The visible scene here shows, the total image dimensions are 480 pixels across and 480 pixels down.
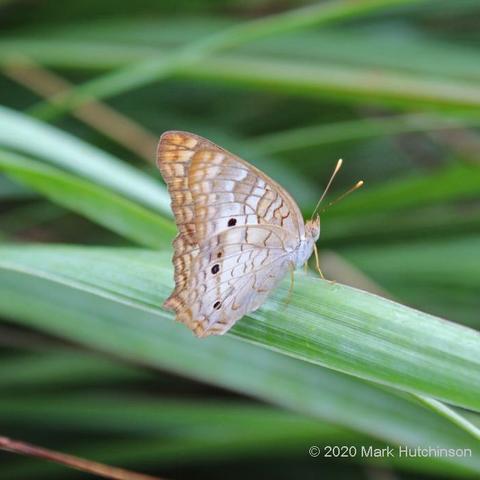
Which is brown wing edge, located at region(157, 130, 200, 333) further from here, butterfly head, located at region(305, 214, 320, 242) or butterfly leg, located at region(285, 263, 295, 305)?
butterfly head, located at region(305, 214, 320, 242)

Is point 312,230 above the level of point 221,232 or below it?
above

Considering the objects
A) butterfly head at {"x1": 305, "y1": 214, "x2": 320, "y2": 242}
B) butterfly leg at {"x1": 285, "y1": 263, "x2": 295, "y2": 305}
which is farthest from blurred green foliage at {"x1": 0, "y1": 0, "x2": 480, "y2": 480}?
butterfly head at {"x1": 305, "y1": 214, "x2": 320, "y2": 242}

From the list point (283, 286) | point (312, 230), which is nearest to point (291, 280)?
point (283, 286)

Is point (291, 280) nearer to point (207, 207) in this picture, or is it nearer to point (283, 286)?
point (283, 286)

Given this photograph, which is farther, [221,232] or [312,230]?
[312,230]

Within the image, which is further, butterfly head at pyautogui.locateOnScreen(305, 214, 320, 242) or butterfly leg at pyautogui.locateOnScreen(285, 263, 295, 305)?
butterfly head at pyautogui.locateOnScreen(305, 214, 320, 242)

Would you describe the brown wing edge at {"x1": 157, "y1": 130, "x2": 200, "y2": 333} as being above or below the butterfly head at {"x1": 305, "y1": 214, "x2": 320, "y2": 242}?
below
